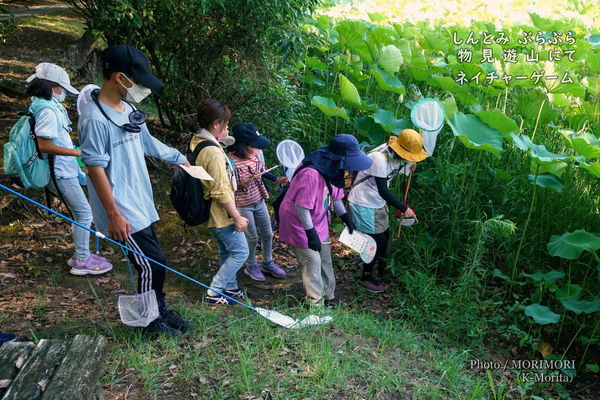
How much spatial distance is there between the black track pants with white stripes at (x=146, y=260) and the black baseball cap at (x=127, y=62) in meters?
0.91

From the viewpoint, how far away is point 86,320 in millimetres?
3670

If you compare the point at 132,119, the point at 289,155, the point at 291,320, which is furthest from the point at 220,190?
the point at 289,155

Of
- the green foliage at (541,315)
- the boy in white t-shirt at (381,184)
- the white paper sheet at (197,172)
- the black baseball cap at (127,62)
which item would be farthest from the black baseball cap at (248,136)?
the green foliage at (541,315)

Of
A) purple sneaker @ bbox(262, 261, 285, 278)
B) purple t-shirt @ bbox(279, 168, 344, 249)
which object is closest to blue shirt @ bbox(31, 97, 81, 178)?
purple t-shirt @ bbox(279, 168, 344, 249)

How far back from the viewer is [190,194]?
375cm

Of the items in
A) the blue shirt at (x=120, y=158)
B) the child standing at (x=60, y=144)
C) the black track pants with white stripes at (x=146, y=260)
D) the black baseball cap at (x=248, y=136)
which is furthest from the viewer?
the black baseball cap at (x=248, y=136)

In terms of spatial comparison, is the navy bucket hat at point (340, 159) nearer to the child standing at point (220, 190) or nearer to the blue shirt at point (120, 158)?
the child standing at point (220, 190)

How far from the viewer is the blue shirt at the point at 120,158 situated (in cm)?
287

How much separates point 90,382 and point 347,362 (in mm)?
1455

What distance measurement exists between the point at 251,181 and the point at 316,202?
68cm

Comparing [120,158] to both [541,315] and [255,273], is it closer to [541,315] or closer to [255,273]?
[255,273]

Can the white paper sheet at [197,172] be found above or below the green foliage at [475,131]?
above

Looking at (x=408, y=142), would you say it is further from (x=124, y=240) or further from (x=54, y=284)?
(x=54, y=284)

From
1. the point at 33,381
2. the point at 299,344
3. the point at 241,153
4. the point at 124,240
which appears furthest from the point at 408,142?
the point at 33,381
